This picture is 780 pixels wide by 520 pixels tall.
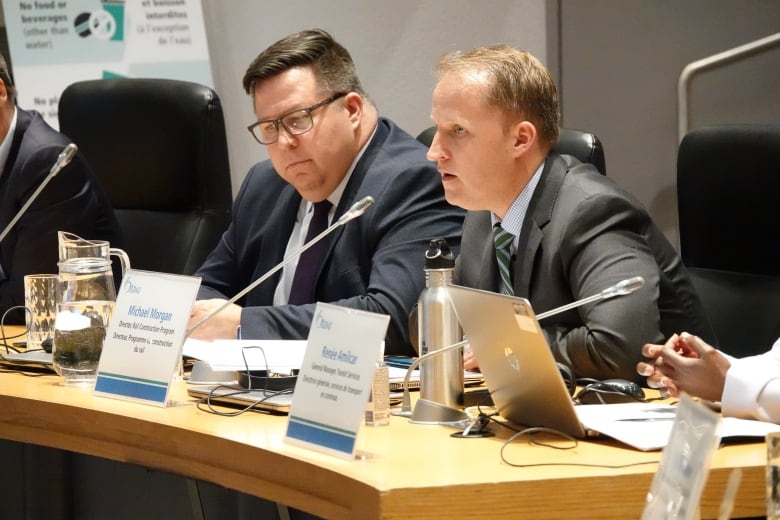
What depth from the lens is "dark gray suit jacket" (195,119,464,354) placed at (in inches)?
98.3

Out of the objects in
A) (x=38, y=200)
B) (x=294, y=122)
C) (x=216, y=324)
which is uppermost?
(x=294, y=122)

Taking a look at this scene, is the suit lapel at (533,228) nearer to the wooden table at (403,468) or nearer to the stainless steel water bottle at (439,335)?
the stainless steel water bottle at (439,335)

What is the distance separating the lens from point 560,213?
2215 millimetres

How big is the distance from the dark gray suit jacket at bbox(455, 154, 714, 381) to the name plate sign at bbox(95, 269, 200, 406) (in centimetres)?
66

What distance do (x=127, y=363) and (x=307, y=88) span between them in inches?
39.1

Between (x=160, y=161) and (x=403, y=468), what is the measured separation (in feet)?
6.86

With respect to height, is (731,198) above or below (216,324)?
above

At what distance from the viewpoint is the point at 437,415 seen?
67.6 inches

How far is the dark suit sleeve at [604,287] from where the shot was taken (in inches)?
80.0

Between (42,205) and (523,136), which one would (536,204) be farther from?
(42,205)

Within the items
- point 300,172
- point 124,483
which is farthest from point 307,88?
point 124,483

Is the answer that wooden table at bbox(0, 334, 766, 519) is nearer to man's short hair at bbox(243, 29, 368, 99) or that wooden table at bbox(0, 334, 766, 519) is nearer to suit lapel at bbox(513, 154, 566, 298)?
suit lapel at bbox(513, 154, 566, 298)

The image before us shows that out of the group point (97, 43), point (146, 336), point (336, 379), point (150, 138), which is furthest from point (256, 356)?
point (97, 43)

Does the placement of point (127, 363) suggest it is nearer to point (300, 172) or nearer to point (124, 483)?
point (124, 483)
